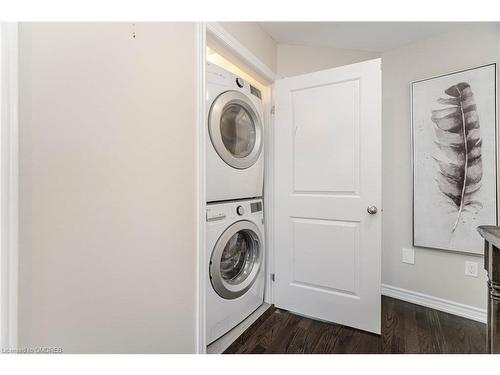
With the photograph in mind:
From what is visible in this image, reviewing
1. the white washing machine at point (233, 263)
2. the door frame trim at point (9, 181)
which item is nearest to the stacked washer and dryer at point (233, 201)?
the white washing machine at point (233, 263)

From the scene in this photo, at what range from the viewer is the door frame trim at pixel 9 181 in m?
0.65

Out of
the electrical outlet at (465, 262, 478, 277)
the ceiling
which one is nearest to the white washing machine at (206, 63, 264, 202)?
the ceiling

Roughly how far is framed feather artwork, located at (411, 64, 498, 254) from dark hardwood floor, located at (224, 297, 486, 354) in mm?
546

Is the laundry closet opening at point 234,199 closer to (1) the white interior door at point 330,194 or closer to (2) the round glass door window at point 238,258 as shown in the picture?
(2) the round glass door window at point 238,258

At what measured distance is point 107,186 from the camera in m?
0.88

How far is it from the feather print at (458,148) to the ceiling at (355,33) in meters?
0.52

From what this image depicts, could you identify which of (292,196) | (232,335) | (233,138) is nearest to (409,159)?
(292,196)

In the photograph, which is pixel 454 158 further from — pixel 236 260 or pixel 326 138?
pixel 236 260

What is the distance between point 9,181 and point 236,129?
1.25m

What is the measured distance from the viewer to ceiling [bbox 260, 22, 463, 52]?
1.82 metres

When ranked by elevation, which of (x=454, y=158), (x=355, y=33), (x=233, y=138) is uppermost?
(x=355, y=33)

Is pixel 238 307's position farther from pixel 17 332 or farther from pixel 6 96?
pixel 6 96

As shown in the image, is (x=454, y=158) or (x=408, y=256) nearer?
(x=454, y=158)

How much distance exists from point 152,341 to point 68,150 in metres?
0.84
